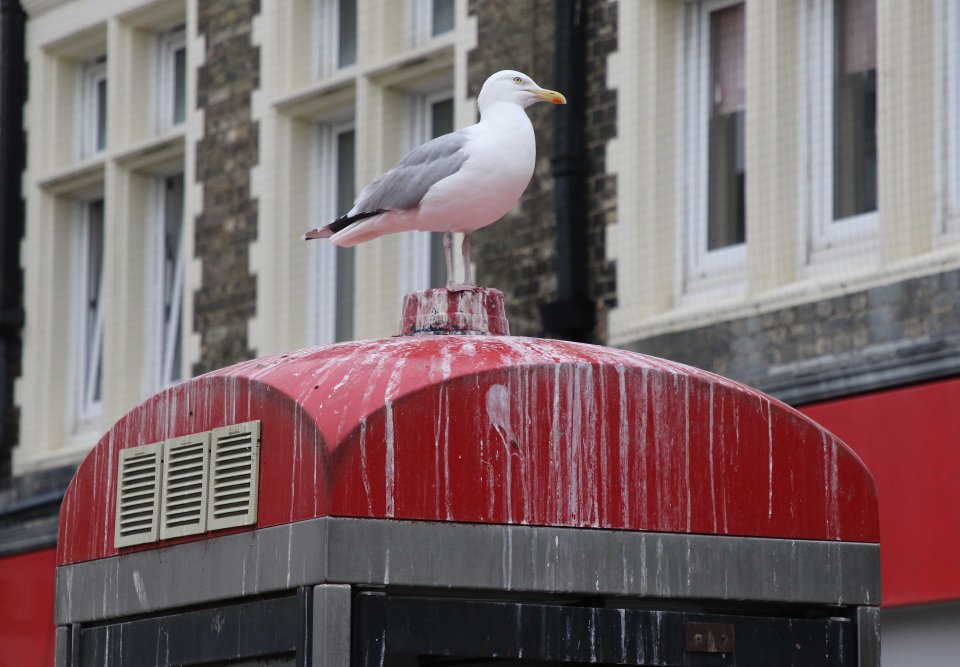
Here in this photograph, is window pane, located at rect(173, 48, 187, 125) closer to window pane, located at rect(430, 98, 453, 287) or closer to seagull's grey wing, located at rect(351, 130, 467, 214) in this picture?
window pane, located at rect(430, 98, 453, 287)

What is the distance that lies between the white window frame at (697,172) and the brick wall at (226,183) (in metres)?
3.29

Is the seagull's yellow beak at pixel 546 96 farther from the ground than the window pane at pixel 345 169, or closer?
closer

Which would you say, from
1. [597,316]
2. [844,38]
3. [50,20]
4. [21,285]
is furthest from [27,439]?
[844,38]

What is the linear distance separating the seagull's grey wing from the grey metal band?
3.70 ft

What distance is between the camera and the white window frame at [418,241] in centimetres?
1105

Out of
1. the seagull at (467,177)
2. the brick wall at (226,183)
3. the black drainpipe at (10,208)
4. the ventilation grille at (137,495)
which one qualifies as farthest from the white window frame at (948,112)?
the black drainpipe at (10,208)

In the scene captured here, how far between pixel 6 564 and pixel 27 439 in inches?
61.1

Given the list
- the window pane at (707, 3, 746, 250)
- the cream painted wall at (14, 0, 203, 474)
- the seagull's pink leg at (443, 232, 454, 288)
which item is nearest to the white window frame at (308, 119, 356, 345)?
the cream painted wall at (14, 0, 203, 474)

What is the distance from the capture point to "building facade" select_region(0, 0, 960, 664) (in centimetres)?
808

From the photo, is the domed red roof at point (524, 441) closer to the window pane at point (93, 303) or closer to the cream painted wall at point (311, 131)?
the cream painted wall at point (311, 131)

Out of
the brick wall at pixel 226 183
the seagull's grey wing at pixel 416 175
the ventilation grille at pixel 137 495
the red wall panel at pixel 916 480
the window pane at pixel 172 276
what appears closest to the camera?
the ventilation grille at pixel 137 495

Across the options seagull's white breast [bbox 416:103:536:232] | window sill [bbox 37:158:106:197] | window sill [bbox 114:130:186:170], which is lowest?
seagull's white breast [bbox 416:103:536:232]

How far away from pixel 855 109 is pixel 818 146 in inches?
9.6

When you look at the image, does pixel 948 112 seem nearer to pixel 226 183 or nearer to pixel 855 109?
pixel 855 109
